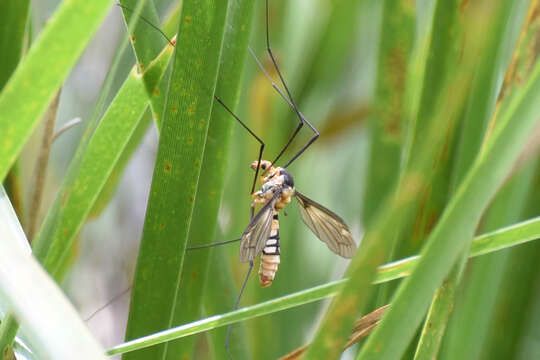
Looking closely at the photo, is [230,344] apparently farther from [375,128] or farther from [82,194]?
[375,128]

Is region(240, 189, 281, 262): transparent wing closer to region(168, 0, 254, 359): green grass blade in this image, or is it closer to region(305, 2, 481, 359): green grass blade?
region(168, 0, 254, 359): green grass blade

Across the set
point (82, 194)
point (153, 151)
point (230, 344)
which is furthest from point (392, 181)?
point (153, 151)

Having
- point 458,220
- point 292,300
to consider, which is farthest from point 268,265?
point 458,220

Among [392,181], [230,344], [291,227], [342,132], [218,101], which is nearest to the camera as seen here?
[218,101]

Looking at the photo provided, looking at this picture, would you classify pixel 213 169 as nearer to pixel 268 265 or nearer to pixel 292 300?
pixel 292 300

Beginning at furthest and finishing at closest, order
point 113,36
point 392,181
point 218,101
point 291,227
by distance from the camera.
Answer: point 113,36
point 291,227
point 392,181
point 218,101
